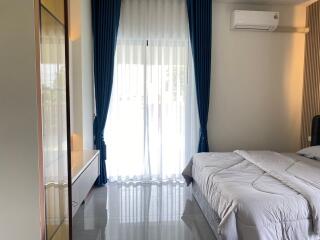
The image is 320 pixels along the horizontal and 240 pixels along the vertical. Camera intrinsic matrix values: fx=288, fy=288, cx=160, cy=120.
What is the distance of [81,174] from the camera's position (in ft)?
8.90

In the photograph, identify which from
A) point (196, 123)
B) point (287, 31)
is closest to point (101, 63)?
point (196, 123)

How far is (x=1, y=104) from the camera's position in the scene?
1.41 meters

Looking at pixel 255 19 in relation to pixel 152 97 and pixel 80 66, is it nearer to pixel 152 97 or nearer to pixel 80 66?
pixel 152 97

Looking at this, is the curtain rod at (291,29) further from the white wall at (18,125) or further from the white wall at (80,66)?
the white wall at (18,125)

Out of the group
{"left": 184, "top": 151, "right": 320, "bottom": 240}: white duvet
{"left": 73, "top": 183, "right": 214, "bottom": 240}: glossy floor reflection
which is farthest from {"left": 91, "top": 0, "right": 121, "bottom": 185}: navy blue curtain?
{"left": 184, "top": 151, "right": 320, "bottom": 240}: white duvet

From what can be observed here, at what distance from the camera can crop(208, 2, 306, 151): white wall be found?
15.0ft

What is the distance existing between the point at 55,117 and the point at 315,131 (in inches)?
150

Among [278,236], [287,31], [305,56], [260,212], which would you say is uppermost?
[287,31]

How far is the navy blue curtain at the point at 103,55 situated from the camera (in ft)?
14.0

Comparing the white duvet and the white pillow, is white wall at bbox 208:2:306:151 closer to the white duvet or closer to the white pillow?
the white pillow

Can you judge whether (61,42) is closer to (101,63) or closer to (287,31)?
(101,63)

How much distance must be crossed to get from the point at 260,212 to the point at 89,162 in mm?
1798

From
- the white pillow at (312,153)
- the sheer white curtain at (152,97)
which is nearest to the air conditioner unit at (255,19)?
the sheer white curtain at (152,97)

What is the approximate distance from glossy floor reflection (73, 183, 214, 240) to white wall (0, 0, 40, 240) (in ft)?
4.99
